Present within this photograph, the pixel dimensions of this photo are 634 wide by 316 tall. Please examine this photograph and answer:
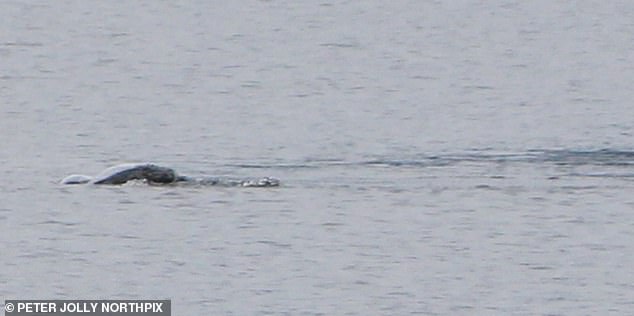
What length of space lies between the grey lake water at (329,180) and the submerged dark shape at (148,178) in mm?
206

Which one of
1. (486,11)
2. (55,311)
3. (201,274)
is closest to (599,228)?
(201,274)

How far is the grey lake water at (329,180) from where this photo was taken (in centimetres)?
1984

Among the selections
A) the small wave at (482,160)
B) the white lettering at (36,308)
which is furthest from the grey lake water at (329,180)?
the white lettering at (36,308)

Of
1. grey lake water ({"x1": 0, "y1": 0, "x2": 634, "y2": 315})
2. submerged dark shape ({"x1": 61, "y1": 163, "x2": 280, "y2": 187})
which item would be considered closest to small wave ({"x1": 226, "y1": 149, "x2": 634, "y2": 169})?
grey lake water ({"x1": 0, "y1": 0, "x2": 634, "y2": 315})

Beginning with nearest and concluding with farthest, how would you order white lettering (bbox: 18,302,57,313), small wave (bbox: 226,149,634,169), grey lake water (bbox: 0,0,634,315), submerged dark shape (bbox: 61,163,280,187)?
1. white lettering (bbox: 18,302,57,313)
2. grey lake water (bbox: 0,0,634,315)
3. submerged dark shape (bbox: 61,163,280,187)
4. small wave (bbox: 226,149,634,169)

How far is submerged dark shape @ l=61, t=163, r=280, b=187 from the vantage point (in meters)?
25.0

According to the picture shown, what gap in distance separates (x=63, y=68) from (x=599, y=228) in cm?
2405

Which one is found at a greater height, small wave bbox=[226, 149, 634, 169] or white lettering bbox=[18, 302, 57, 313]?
white lettering bbox=[18, 302, 57, 313]

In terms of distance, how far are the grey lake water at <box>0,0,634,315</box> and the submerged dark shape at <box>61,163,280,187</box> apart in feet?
0.68

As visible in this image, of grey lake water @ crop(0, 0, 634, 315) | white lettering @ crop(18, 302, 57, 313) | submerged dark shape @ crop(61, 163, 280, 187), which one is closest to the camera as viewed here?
white lettering @ crop(18, 302, 57, 313)

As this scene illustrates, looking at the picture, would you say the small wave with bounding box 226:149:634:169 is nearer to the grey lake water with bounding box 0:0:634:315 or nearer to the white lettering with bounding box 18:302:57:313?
the grey lake water with bounding box 0:0:634:315

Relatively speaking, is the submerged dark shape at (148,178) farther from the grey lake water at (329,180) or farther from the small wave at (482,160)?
the small wave at (482,160)

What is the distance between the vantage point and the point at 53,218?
75.4ft

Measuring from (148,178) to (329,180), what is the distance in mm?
1889
